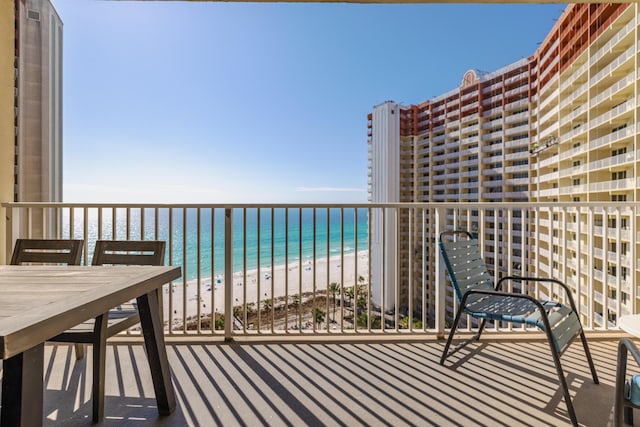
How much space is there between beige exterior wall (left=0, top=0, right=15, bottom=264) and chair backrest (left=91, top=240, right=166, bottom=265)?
1236 millimetres

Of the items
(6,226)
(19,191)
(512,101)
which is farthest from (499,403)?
(512,101)

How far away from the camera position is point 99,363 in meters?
1.47

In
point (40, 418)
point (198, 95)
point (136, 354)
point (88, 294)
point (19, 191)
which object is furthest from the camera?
point (198, 95)

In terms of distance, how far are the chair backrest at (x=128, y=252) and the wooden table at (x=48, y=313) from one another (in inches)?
12.6

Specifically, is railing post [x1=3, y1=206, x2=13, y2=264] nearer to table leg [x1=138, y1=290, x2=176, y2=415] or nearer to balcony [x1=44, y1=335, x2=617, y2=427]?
balcony [x1=44, y1=335, x2=617, y2=427]

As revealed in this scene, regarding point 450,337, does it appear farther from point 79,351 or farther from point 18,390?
point 79,351

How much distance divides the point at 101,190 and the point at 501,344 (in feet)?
91.9

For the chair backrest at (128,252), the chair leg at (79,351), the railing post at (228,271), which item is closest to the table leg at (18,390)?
the chair backrest at (128,252)

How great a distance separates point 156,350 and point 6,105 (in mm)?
2463

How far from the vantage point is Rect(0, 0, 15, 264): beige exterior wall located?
2.53 m

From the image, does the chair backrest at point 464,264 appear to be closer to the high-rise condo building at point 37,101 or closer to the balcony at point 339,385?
the balcony at point 339,385

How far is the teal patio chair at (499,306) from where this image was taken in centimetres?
162

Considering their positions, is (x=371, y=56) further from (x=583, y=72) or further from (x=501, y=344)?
(x=501, y=344)

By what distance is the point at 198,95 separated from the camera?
22.3m
